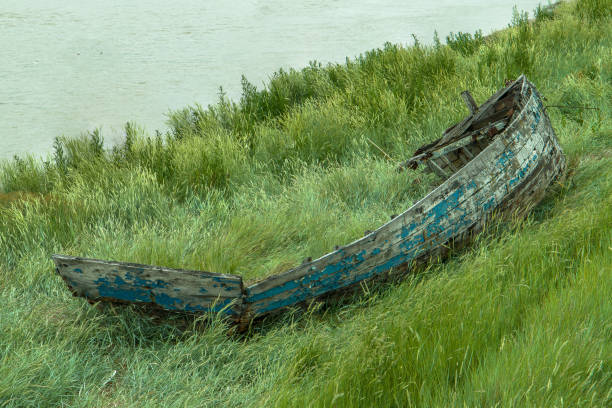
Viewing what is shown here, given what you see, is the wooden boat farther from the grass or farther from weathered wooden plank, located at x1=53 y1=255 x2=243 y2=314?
the grass

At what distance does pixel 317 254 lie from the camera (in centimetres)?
425

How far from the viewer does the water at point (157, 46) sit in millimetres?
9891

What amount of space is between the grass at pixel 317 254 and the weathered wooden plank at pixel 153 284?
0.15 meters

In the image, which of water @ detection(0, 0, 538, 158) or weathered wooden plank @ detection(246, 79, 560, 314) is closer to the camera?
weathered wooden plank @ detection(246, 79, 560, 314)

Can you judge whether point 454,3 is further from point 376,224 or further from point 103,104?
point 376,224

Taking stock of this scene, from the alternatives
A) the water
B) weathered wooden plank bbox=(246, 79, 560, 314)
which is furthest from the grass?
the water

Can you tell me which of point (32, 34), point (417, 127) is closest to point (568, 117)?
point (417, 127)

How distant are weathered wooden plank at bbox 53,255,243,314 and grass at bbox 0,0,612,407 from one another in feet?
0.50

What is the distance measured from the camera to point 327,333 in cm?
333

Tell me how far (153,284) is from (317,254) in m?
1.30

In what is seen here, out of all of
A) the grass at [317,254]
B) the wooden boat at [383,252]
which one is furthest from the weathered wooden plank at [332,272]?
the grass at [317,254]

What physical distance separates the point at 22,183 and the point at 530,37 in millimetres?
7899

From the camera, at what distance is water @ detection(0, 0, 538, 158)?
989cm

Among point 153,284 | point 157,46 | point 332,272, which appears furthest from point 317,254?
point 157,46
